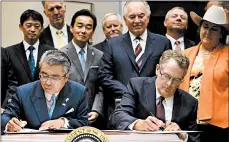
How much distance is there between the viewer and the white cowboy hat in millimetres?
1431

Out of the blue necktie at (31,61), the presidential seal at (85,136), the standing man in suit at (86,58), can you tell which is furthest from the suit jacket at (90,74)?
the presidential seal at (85,136)

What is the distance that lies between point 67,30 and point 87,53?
5.5 inches

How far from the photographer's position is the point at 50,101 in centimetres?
135

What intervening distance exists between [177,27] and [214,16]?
0.18m

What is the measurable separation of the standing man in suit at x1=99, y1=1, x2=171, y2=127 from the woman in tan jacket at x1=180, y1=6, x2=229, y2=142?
108mm

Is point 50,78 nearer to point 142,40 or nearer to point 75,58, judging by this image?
point 75,58

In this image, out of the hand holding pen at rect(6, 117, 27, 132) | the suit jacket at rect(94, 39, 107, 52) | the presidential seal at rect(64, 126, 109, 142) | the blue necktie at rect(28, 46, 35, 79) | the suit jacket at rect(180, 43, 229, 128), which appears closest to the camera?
the presidential seal at rect(64, 126, 109, 142)

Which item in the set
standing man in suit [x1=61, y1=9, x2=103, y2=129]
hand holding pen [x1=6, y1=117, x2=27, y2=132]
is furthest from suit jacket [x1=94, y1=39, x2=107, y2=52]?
hand holding pen [x1=6, y1=117, x2=27, y2=132]

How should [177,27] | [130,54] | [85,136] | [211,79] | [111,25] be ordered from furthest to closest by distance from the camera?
1. [111,25]
2. [177,27]
3. [130,54]
4. [211,79]
5. [85,136]

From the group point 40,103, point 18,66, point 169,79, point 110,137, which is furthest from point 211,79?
point 18,66

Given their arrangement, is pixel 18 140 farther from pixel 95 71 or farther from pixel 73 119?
pixel 95 71

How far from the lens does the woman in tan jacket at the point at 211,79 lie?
137cm

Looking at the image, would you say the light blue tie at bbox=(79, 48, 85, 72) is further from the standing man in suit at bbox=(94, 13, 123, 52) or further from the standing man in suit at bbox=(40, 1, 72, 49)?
the standing man in suit at bbox=(94, 13, 123, 52)

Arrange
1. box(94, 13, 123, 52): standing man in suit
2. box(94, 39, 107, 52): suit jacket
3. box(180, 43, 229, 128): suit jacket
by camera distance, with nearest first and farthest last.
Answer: box(180, 43, 229, 128): suit jacket → box(94, 39, 107, 52): suit jacket → box(94, 13, 123, 52): standing man in suit
